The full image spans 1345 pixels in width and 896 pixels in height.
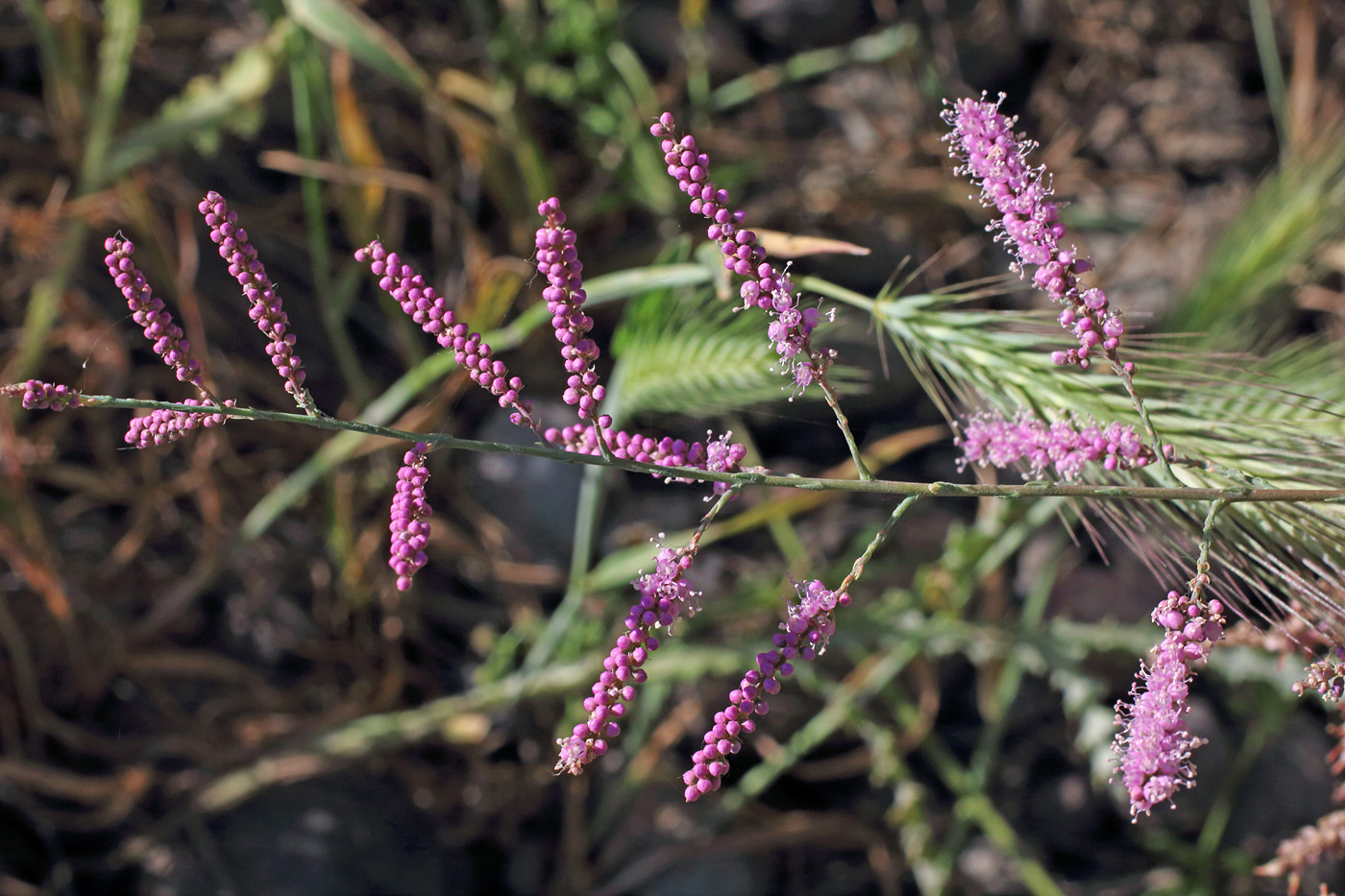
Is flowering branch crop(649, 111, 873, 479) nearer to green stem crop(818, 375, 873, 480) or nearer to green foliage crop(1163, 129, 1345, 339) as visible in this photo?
green stem crop(818, 375, 873, 480)

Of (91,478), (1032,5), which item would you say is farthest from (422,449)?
(1032,5)

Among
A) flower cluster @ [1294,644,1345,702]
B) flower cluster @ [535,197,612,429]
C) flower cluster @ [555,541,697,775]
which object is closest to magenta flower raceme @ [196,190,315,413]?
flower cluster @ [535,197,612,429]

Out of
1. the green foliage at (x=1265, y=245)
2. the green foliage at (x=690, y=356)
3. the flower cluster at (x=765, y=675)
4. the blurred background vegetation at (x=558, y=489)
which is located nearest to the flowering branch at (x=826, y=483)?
the flower cluster at (x=765, y=675)

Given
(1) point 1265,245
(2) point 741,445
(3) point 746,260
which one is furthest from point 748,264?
(1) point 1265,245

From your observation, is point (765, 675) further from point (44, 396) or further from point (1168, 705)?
point (44, 396)

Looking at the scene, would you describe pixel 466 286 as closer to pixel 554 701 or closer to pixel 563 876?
pixel 554 701

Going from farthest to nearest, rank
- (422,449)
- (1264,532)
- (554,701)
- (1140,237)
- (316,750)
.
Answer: (1140,237)
(554,701)
(316,750)
(1264,532)
(422,449)
